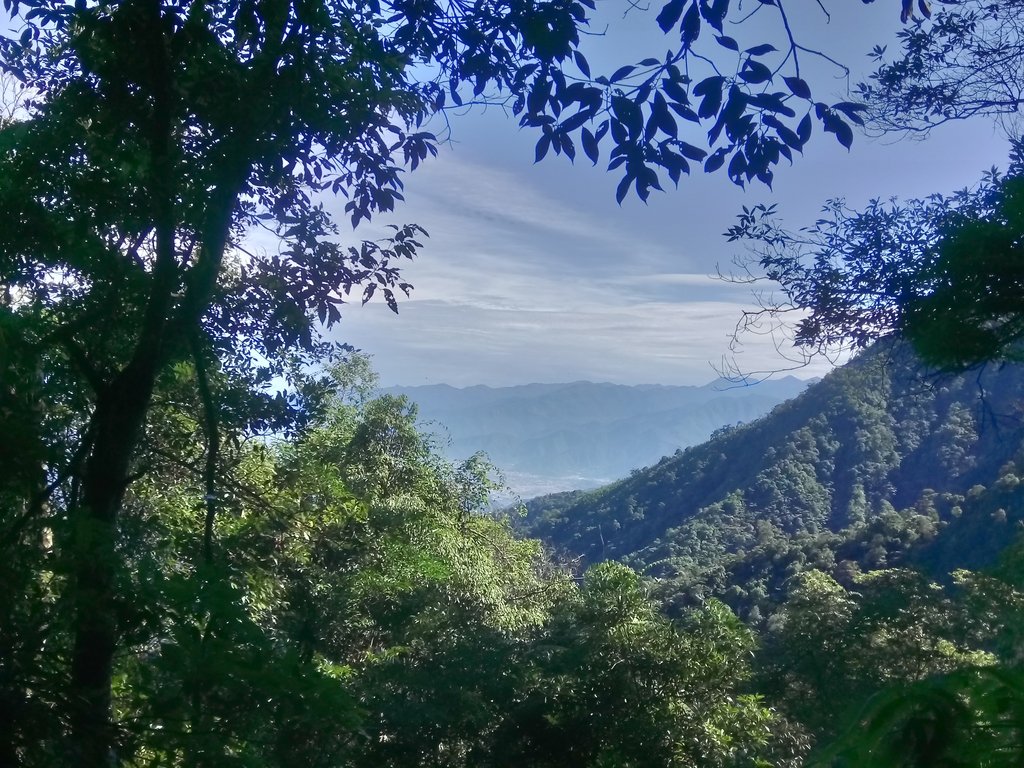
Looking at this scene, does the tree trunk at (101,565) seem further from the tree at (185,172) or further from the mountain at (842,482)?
the mountain at (842,482)

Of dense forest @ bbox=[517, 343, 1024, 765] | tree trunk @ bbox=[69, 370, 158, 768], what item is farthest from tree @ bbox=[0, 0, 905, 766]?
dense forest @ bbox=[517, 343, 1024, 765]

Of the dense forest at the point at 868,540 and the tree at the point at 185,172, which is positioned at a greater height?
the tree at the point at 185,172

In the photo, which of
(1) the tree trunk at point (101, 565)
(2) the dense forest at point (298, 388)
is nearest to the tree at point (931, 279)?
(2) the dense forest at point (298, 388)

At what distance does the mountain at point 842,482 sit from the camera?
238 inches

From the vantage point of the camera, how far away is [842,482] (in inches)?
982

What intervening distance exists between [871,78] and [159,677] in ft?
18.4

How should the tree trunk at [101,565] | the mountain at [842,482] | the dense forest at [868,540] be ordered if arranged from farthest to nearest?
the mountain at [842,482], the dense forest at [868,540], the tree trunk at [101,565]

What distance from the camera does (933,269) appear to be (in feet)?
12.3

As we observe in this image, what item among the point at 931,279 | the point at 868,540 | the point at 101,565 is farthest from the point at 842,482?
the point at 101,565

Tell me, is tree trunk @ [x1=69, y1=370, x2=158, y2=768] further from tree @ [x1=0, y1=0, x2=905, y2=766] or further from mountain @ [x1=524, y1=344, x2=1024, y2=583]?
mountain @ [x1=524, y1=344, x2=1024, y2=583]

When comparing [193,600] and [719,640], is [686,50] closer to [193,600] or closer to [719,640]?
[193,600]

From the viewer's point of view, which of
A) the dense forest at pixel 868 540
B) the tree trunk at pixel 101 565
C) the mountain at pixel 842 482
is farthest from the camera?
the mountain at pixel 842 482

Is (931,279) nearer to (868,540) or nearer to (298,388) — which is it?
(298,388)

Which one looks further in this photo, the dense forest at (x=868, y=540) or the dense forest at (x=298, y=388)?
the dense forest at (x=868, y=540)
